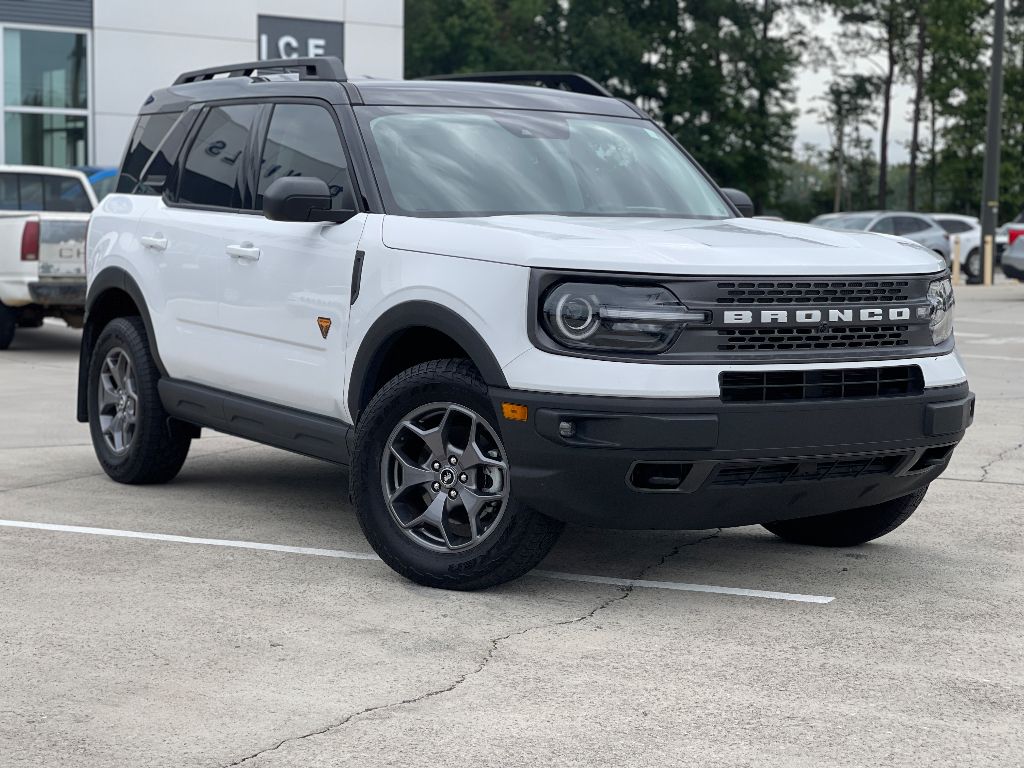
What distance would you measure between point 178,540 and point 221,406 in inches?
26.6

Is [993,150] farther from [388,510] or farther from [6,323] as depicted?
[388,510]

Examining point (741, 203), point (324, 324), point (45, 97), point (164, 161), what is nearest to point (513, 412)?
point (324, 324)

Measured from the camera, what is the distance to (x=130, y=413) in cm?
769

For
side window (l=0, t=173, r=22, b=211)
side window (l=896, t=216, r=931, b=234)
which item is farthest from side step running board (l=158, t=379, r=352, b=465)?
side window (l=896, t=216, r=931, b=234)

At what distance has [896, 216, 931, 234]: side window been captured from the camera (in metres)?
32.0

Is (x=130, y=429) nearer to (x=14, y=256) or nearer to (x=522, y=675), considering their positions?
(x=522, y=675)

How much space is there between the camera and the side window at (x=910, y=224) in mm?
31969

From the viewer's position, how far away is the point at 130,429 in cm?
770

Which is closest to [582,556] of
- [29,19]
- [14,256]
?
[14,256]

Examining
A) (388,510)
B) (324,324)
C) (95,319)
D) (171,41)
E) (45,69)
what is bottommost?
(388,510)

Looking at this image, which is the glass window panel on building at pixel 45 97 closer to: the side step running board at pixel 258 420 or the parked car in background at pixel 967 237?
the parked car in background at pixel 967 237

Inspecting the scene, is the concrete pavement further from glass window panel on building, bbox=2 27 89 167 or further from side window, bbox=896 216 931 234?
side window, bbox=896 216 931 234

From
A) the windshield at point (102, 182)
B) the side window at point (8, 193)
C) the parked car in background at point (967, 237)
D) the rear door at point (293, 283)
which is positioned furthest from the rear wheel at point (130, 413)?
the parked car in background at point (967, 237)

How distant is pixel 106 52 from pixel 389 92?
23001 mm
